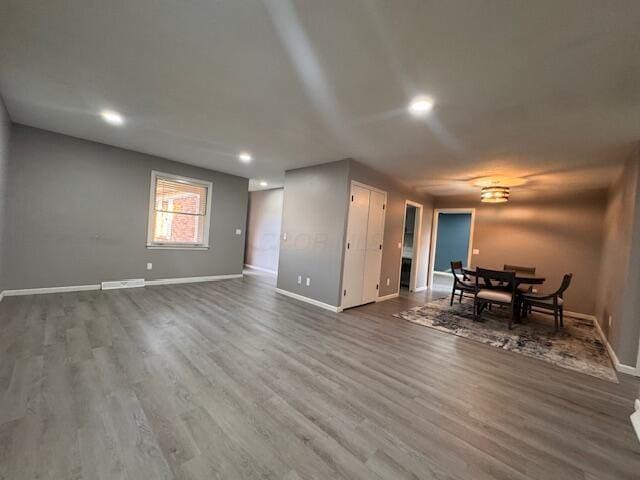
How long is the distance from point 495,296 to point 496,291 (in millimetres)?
222

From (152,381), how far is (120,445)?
615mm

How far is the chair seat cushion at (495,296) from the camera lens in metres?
3.84

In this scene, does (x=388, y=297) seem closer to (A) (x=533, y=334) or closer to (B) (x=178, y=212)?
(A) (x=533, y=334)

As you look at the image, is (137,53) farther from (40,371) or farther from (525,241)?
(525,241)

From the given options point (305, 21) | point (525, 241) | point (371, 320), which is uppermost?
point (305, 21)

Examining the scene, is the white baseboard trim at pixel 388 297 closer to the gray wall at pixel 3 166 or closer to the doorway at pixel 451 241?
the doorway at pixel 451 241

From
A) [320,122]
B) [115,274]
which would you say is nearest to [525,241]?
[320,122]

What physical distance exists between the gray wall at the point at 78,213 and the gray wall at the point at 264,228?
2.44 m

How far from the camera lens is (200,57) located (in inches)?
75.3

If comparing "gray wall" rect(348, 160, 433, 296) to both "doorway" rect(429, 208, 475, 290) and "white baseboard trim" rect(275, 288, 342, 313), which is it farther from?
"doorway" rect(429, 208, 475, 290)

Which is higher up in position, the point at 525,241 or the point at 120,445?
the point at 525,241

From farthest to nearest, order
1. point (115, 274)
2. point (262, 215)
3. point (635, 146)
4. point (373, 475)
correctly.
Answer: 1. point (262, 215)
2. point (115, 274)
3. point (635, 146)
4. point (373, 475)

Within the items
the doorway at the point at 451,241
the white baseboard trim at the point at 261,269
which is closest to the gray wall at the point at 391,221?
the white baseboard trim at the point at 261,269

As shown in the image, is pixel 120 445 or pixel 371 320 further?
pixel 371 320
